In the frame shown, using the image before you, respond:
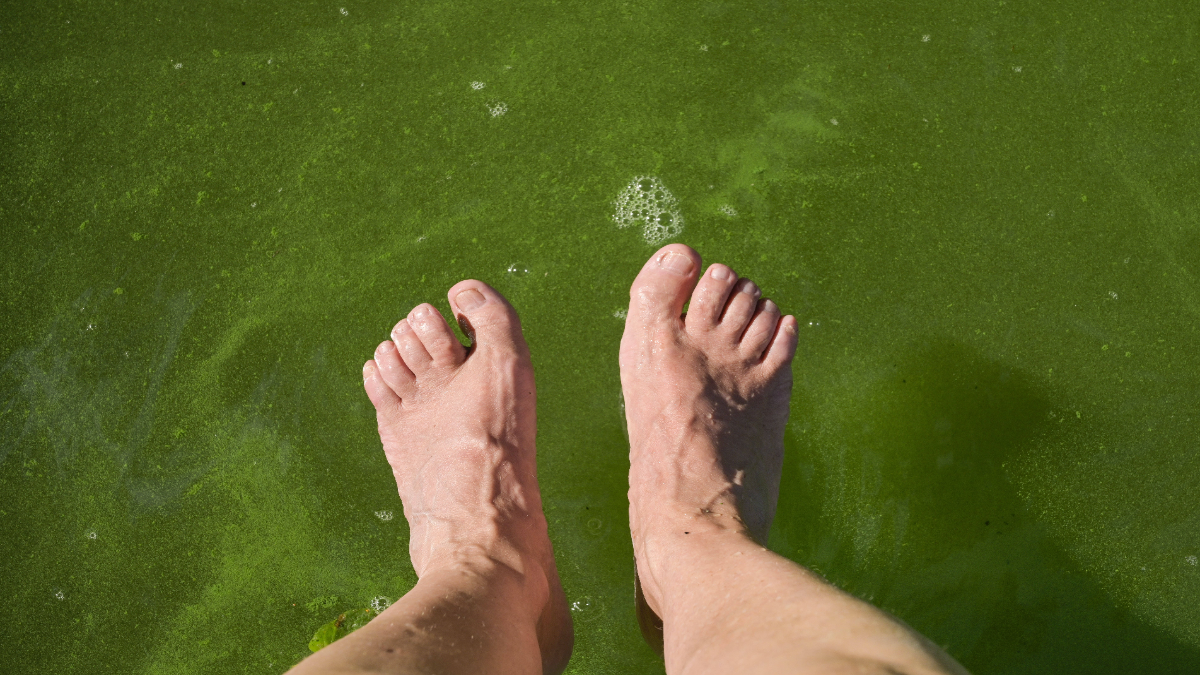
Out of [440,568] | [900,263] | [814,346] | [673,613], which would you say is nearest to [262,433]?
[440,568]

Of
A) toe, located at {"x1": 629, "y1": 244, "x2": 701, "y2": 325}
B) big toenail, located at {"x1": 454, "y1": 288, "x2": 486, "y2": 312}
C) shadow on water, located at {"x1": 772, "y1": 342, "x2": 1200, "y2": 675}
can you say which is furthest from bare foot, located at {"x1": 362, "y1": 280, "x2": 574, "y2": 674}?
shadow on water, located at {"x1": 772, "y1": 342, "x2": 1200, "y2": 675}

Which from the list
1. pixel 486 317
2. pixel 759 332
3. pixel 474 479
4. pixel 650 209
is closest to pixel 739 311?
pixel 759 332

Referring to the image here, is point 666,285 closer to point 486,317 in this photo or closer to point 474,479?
point 486,317

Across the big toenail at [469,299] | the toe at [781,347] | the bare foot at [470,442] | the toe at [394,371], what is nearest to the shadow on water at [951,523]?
the toe at [781,347]

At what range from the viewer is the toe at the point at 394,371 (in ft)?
5.08

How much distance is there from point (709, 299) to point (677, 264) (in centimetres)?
10

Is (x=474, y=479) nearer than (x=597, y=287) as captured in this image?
Yes

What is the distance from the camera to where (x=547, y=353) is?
1.63m

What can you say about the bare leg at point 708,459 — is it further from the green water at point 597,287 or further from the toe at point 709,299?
the green water at point 597,287

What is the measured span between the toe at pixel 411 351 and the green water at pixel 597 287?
0.33 ft

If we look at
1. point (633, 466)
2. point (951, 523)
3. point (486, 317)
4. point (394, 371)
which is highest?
point (486, 317)

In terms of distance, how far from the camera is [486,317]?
1.50 m

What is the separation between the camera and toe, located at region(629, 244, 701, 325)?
150cm

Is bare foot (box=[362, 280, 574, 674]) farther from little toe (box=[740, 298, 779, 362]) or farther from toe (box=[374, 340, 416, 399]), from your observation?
little toe (box=[740, 298, 779, 362])
